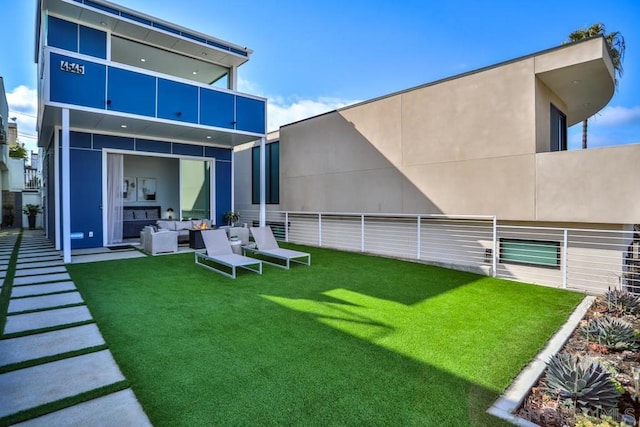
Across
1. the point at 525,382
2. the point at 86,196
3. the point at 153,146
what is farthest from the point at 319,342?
the point at 153,146

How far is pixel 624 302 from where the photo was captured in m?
4.62

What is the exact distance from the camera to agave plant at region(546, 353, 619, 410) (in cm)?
238

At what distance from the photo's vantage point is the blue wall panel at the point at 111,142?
10203 mm

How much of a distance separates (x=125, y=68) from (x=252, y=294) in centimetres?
701

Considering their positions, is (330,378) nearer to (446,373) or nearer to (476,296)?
(446,373)

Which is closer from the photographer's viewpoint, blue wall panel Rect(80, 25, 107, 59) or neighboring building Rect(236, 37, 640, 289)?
neighboring building Rect(236, 37, 640, 289)

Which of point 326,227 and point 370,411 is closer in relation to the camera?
point 370,411

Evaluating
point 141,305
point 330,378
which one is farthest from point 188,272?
point 330,378

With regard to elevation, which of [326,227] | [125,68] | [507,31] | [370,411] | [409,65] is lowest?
[370,411]

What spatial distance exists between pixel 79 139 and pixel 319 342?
10.2 metres

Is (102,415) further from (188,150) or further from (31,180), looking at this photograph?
(31,180)

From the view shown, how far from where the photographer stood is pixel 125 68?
8.43 meters

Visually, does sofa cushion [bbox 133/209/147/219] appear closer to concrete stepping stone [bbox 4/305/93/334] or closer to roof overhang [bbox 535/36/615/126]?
concrete stepping stone [bbox 4/305/93/334]

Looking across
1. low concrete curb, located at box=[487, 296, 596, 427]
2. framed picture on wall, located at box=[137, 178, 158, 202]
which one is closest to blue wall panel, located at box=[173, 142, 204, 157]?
framed picture on wall, located at box=[137, 178, 158, 202]
